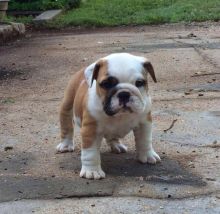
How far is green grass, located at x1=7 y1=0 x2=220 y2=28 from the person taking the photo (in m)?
14.7

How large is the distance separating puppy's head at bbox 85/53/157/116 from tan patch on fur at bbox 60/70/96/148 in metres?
0.20

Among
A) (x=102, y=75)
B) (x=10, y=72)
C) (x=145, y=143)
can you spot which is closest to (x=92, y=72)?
(x=102, y=75)

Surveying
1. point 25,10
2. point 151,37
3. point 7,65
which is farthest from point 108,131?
point 25,10

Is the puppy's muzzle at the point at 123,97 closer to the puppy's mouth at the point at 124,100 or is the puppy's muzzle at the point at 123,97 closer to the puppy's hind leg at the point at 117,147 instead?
the puppy's mouth at the point at 124,100

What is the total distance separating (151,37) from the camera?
39.2ft

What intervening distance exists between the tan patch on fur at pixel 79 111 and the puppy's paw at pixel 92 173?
0.15m

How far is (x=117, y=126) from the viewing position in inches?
165

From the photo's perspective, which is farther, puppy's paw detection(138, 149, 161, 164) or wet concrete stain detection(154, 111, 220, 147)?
wet concrete stain detection(154, 111, 220, 147)

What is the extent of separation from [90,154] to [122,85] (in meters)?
0.51

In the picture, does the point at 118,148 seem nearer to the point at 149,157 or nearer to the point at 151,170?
the point at 149,157

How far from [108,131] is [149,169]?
39 centimetres

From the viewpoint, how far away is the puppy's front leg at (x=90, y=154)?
4168mm

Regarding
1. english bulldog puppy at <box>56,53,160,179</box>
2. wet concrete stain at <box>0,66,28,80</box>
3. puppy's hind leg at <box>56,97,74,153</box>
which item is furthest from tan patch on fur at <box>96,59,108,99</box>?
wet concrete stain at <box>0,66,28,80</box>

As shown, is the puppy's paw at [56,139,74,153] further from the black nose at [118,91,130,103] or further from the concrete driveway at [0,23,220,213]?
the black nose at [118,91,130,103]
